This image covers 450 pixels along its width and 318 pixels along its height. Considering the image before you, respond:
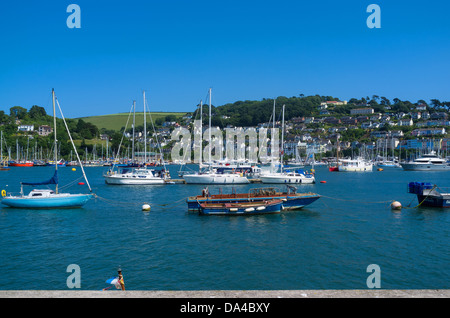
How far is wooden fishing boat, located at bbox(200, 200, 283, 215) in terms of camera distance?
104 ft

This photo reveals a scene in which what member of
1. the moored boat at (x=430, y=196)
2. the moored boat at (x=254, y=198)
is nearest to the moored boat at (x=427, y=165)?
the moored boat at (x=430, y=196)

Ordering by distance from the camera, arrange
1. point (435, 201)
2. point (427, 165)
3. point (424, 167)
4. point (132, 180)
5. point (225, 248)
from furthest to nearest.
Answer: point (424, 167), point (427, 165), point (132, 180), point (435, 201), point (225, 248)

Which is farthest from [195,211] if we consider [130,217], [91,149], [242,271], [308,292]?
[91,149]

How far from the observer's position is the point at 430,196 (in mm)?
37344

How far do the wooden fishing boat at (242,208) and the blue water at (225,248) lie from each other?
78cm

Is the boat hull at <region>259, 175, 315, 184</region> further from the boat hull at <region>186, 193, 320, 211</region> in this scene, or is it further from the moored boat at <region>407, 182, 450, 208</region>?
the boat hull at <region>186, 193, 320, 211</region>

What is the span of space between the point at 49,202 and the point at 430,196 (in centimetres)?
3582

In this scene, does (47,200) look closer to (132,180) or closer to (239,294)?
(132,180)

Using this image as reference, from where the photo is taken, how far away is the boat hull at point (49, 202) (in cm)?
3469

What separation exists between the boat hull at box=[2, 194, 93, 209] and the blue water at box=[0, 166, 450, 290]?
27.7 inches

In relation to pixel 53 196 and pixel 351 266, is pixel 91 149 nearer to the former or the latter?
pixel 53 196

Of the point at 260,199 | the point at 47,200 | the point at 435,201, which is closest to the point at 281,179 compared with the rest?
the point at 435,201
